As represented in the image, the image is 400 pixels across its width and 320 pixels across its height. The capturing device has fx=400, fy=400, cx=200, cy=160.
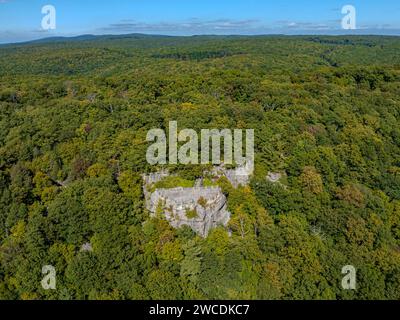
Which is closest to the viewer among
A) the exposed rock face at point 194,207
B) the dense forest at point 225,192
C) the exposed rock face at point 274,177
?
the dense forest at point 225,192

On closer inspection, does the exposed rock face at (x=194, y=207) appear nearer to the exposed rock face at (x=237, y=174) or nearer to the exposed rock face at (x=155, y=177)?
the exposed rock face at (x=155, y=177)

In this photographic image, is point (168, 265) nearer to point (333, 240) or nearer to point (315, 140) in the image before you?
point (333, 240)

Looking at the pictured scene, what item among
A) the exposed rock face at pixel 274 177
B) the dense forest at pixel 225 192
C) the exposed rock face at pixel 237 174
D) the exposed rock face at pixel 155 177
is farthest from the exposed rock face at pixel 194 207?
the exposed rock face at pixel 274 177

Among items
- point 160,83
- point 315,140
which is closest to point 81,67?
point 160,83

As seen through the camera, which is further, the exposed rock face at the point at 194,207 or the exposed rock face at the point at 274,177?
the exposed rock face at the point at 274,177

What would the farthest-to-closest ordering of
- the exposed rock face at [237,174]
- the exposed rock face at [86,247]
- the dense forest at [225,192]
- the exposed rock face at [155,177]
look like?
the exposed rock face at [237,174] < the exposed rock face at [155,177] < the exposed rock face at [86,247] < the dense forest at [225,192]

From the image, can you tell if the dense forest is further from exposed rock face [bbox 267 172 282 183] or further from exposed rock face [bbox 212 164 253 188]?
exposed rock face [bbox 212 164 253 188]

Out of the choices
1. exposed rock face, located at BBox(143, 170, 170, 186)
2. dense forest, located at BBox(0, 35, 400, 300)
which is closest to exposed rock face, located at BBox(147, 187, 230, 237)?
dense forest, located at BBox(0, 35, 400, 300)
